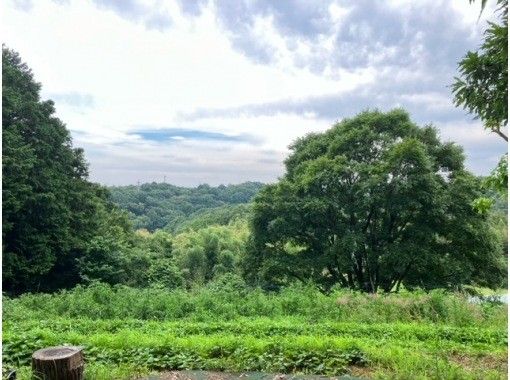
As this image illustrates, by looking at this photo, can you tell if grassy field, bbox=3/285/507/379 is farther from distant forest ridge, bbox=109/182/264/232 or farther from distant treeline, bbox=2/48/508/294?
distant forest ridge, bbox=109/182/264/232

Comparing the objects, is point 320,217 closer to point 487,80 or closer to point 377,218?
point 377,218

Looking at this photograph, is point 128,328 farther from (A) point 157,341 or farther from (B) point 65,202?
(B) point 65,202

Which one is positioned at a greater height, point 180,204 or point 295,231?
point 180,204

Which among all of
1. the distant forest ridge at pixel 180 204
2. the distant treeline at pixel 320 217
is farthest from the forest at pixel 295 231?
the distant forest ridge at pixel 180 204

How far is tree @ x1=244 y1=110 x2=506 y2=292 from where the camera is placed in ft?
40.3

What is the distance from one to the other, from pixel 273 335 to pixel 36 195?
9.50m

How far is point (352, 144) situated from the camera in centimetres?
1364

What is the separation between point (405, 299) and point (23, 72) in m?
11.9

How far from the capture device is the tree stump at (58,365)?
3145 mm

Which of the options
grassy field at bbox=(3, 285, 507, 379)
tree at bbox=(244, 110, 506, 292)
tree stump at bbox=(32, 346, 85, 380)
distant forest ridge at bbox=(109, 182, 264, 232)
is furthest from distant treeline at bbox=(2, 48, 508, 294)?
distant forest ridge at bbox=(109, 182, 264, 232)

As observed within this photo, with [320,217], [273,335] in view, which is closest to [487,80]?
[273,335]

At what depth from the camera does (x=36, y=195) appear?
41.1 feet

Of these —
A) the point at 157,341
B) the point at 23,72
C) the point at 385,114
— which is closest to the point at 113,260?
the point at 23,72

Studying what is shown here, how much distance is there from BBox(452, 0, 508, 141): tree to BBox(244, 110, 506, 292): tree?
24.4ft
